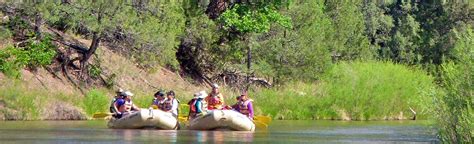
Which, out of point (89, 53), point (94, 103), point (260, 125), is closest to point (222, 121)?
point (260, 125)

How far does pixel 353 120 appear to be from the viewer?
50.2m

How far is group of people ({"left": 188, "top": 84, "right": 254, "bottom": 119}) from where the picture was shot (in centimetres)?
3750

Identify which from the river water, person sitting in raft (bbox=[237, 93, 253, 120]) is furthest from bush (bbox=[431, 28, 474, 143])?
person sitting in raft (bbox=[237, 93, 253, 120])

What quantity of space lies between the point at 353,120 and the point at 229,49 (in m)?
11.0

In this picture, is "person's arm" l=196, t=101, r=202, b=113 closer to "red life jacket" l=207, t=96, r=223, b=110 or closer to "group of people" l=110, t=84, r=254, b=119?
"group of people" l=110, t=84, r=254, b=119

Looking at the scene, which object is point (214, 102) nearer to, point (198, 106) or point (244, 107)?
point (244, 107)

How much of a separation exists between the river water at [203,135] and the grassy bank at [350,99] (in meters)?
9.33

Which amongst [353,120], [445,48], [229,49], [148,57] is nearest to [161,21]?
[148,57]

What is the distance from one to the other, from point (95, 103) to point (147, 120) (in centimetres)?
1067

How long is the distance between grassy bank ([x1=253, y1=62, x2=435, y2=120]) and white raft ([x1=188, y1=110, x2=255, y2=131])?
13646mm

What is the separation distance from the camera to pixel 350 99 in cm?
5153

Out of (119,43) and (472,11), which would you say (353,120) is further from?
(472,11)

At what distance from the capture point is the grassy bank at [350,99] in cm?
5097

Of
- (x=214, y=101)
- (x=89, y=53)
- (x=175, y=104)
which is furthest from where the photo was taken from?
(x=89, y=53)
